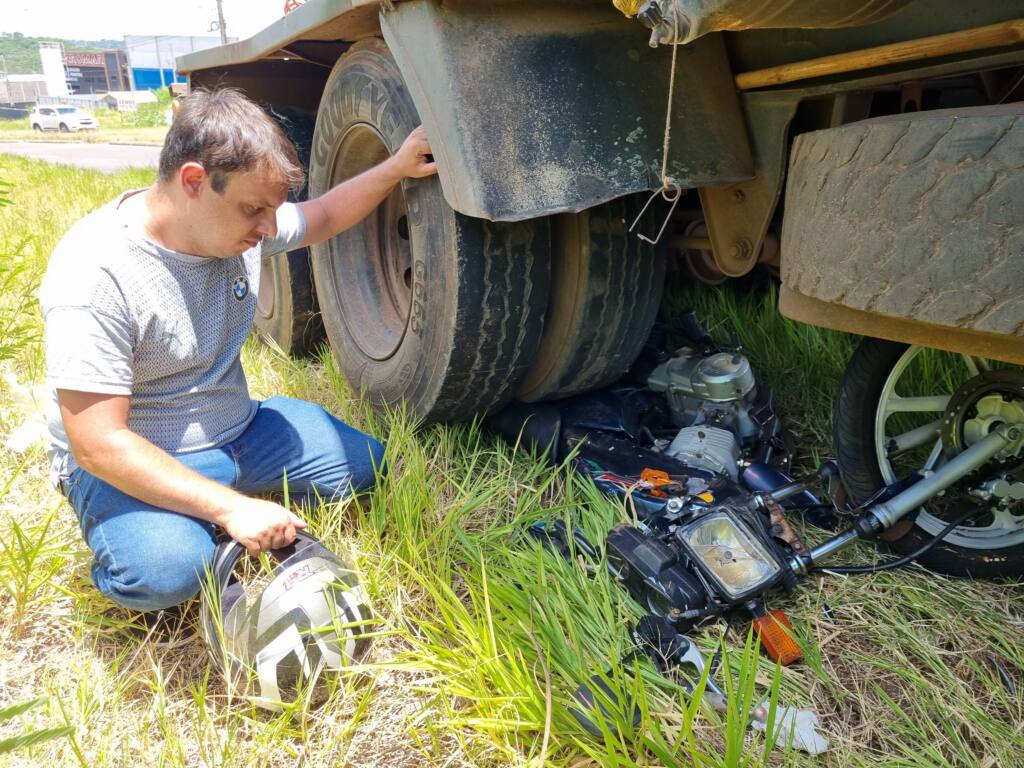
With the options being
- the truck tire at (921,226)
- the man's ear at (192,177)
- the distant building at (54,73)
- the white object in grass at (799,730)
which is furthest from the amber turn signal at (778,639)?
the distant building at (54,73)

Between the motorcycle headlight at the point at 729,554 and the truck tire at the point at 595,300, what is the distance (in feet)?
2.10

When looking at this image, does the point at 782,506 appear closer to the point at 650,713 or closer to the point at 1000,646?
the point at 1000,646

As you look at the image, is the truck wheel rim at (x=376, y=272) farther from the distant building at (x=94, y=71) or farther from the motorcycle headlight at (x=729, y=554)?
the distant building at (x=94, y=71)

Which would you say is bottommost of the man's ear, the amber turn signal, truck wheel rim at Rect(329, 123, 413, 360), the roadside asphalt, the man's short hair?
the roadside asphalt

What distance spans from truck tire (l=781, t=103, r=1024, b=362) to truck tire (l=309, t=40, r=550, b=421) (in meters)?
0.85

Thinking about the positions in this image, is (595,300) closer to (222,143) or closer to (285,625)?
(222,143)

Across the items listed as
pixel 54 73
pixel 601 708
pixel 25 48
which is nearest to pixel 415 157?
pixel 601 708

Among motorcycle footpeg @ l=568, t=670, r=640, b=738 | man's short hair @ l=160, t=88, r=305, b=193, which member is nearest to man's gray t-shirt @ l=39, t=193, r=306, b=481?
man's short hair @ l=160, t=88, r=305, b=193

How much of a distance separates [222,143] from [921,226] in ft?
4.35

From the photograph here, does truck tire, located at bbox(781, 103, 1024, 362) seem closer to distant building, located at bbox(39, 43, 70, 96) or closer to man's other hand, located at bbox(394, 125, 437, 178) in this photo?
man's other hand, located at bbox(394, 125, 437, 178)

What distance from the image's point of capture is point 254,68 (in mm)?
3113

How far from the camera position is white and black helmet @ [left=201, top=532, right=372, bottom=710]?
1554 millimetres

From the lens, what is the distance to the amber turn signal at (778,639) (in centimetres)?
160

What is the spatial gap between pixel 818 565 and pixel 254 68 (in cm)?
270
